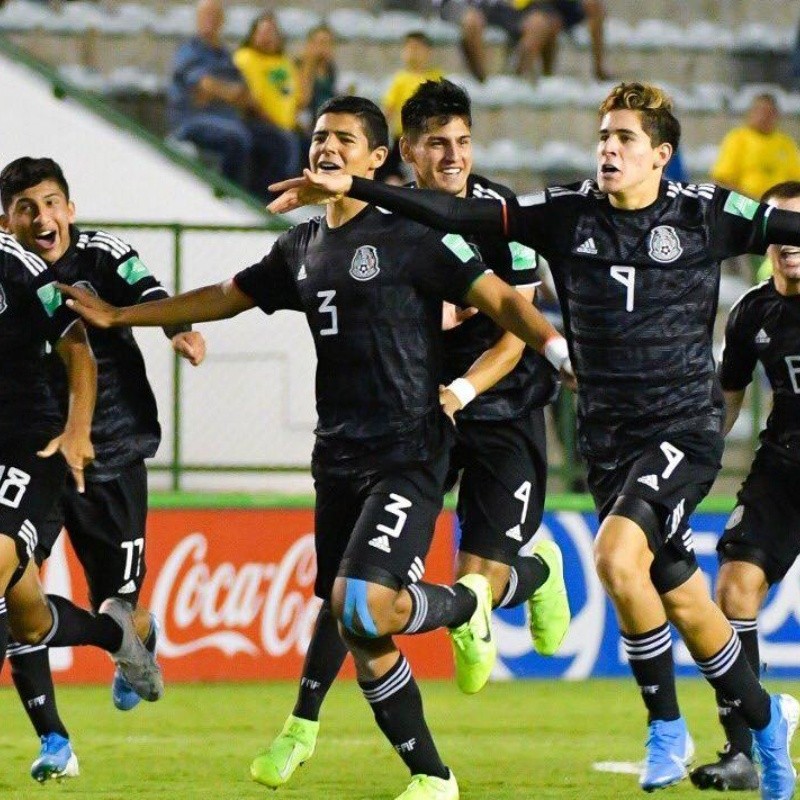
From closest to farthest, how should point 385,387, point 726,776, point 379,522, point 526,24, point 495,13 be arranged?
point 379,522, point 385,387, point 726,776, point 495,13, point 526,24

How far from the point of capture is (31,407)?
700 centimetres

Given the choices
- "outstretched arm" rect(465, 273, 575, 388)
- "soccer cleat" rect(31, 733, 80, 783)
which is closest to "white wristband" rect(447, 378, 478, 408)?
"outstretched arm" rect(465, 273, 575, 388)

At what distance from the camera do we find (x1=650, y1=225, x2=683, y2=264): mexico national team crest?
650cm

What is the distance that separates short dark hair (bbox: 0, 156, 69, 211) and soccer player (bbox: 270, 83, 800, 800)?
1.85 m

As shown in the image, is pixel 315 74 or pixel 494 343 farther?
pixel 315 74

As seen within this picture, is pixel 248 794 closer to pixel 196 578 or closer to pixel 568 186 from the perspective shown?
pixel 568 186

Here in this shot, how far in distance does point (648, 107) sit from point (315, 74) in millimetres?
8251

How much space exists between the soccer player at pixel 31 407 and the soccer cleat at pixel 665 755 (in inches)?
85.3

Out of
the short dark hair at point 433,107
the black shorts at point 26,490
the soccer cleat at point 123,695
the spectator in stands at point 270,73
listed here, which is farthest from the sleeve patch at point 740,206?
the spectator in stands at point 270,73

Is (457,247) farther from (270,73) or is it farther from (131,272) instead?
(270,73)

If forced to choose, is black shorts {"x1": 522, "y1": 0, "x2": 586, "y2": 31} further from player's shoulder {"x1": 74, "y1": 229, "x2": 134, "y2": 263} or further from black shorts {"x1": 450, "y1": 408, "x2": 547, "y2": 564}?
black shorts {"x1": 450, "y1": 408, "x2": 547, "y2": 564}

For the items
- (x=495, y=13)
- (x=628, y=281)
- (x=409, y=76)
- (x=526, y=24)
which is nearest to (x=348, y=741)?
(x=628, y=281)

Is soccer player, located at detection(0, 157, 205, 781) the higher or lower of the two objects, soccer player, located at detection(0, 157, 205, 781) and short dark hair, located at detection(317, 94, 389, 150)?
the lower

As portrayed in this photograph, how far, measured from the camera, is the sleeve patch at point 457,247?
255 inches
